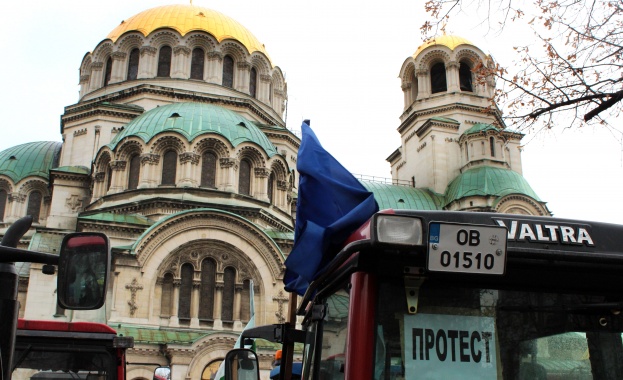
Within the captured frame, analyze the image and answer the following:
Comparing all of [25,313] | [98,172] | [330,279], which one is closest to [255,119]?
[98,172]

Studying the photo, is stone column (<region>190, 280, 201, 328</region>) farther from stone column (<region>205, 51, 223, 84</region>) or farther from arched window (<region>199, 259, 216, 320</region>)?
stone column (<region>205, 51, 223, 84</region>)

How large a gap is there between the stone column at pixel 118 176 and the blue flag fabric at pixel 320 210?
76.7 ft

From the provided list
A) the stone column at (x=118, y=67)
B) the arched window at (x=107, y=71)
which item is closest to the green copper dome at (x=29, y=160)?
the arched window at (x=107, y=71)

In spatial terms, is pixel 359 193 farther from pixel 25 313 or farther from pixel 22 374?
pixel 25 313

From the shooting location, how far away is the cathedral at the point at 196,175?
894 inches

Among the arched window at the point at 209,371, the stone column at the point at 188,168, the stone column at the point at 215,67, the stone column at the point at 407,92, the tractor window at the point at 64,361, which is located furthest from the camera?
the stone column at the point at 407,92

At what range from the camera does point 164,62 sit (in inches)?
1341

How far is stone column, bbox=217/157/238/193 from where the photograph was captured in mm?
26422

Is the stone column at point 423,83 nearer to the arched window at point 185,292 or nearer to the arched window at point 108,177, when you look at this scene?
the arched window at point 108,177

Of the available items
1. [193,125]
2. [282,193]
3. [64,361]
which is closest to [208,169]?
[193,125]

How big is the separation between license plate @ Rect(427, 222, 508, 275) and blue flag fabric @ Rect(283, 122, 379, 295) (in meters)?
0.81

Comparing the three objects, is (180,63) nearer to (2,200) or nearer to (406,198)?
(2,200)

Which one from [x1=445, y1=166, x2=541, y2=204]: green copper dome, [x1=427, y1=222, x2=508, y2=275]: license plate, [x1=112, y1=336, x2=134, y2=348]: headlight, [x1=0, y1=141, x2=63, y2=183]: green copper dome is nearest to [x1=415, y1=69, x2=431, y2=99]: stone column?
[x1=445, y1=166, x2=541, y2=204]: green copper dome

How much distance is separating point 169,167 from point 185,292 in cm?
585
